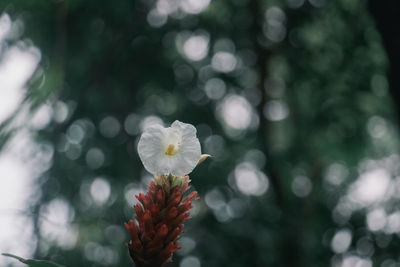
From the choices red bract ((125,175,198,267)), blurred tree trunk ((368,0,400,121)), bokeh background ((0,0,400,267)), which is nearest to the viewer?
red bract ((125,175,198,267))

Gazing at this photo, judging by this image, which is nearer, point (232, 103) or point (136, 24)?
point (136, 24)

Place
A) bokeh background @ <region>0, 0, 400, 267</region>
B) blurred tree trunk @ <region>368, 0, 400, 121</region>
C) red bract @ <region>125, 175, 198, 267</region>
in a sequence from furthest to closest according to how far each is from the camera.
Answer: bokeh background @ <region>0, 0, 400, 267</region> → blurred tree trunk @ <region>368, 0, 400, 121</region> → red bract @ <region>125, 175, 198, 267</region>

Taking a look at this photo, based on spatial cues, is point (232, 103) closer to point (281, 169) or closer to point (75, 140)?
point (281, 169)

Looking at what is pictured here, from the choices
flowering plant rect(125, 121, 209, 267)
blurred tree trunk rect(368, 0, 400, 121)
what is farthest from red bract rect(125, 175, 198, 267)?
blurred tree trunk rect(368, 0, 400, 121)

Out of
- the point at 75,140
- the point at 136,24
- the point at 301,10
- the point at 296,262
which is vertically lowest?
the point at 296,262

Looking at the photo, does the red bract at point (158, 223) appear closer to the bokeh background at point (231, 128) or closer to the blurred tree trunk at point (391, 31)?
the blurred tree trunk at point (391, 31)

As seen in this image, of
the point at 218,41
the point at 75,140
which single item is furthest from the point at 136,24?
the point at 75,140

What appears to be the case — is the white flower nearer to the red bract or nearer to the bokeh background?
the red bract
